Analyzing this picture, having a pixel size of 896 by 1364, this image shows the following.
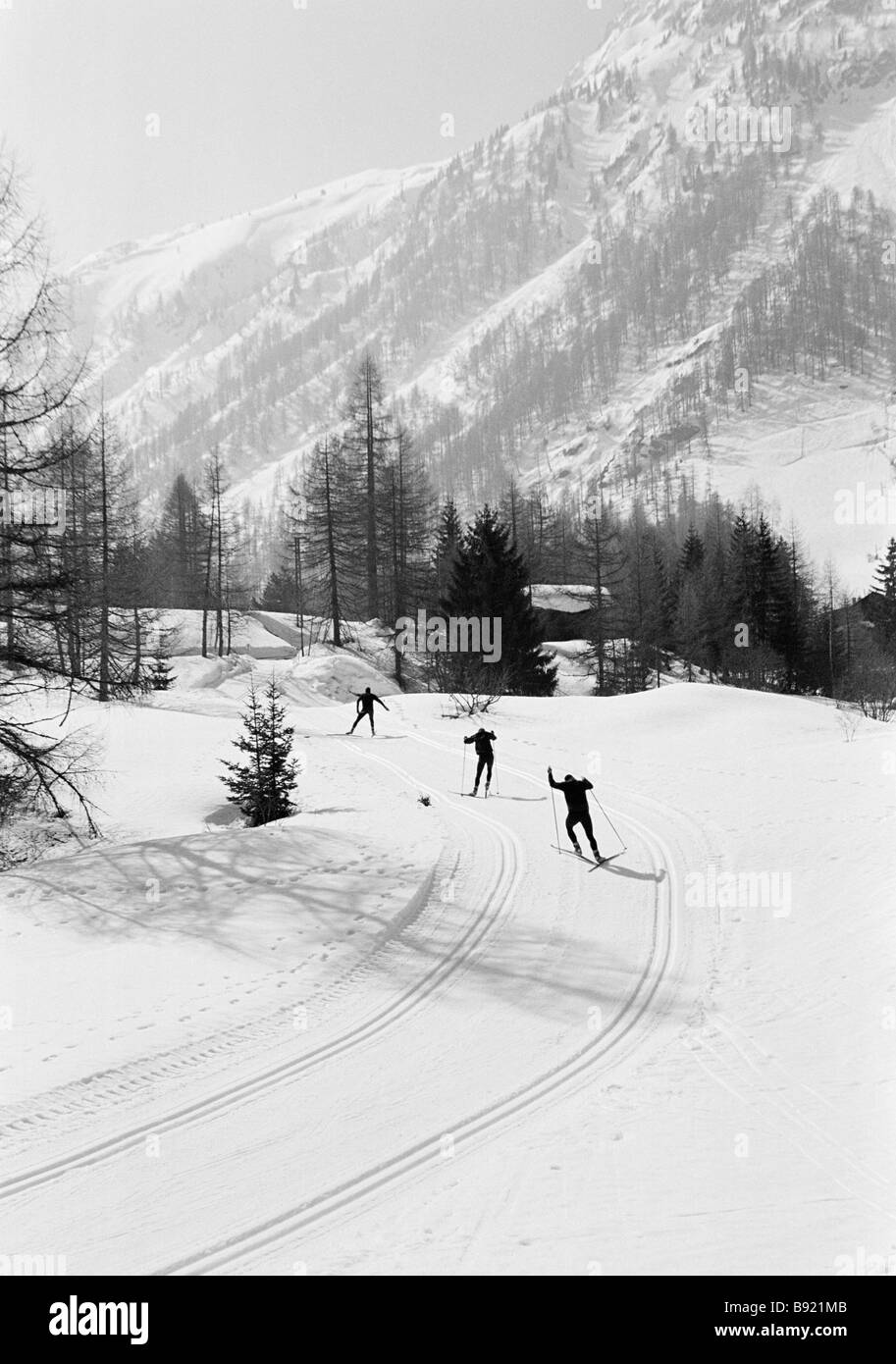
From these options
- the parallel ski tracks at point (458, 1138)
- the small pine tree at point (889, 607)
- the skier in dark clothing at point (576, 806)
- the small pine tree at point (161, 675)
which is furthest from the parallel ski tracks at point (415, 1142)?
the small pine tree at point (889, 607)

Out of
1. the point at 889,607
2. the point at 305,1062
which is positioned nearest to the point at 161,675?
the point at 305,1062

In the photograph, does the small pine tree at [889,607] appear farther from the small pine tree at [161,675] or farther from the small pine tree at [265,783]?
the small pine tree at [265,783]

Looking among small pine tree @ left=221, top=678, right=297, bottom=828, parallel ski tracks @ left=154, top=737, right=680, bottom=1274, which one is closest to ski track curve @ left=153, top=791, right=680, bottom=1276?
parallel ski tracks @ left=154, top=737, right=680, bottom=1274

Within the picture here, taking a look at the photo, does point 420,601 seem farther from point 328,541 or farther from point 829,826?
point 829,826

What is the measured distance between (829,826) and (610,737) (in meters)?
11.9

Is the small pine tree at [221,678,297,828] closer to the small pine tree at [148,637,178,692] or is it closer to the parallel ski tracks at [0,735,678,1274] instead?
the parallel ski tracks at [0,735,678,1274]

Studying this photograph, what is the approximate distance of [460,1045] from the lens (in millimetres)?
7297

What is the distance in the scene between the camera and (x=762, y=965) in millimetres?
8914

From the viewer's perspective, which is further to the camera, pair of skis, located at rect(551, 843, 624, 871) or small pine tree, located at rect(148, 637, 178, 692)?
small pine tree, located at rect(148, 637, 178, 692)

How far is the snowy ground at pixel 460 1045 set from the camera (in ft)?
16.4

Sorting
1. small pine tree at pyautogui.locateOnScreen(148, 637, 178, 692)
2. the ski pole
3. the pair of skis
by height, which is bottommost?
the pair of skis

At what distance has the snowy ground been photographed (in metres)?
5.01

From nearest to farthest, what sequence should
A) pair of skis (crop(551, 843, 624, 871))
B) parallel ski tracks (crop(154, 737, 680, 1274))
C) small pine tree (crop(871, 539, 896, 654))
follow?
parallel ski tracks (crop(154, 737, 680, 1274))
pair of skis (crop(551, 843, 624, 871))
small pine tree (crop(871, 539, 896, 654))
